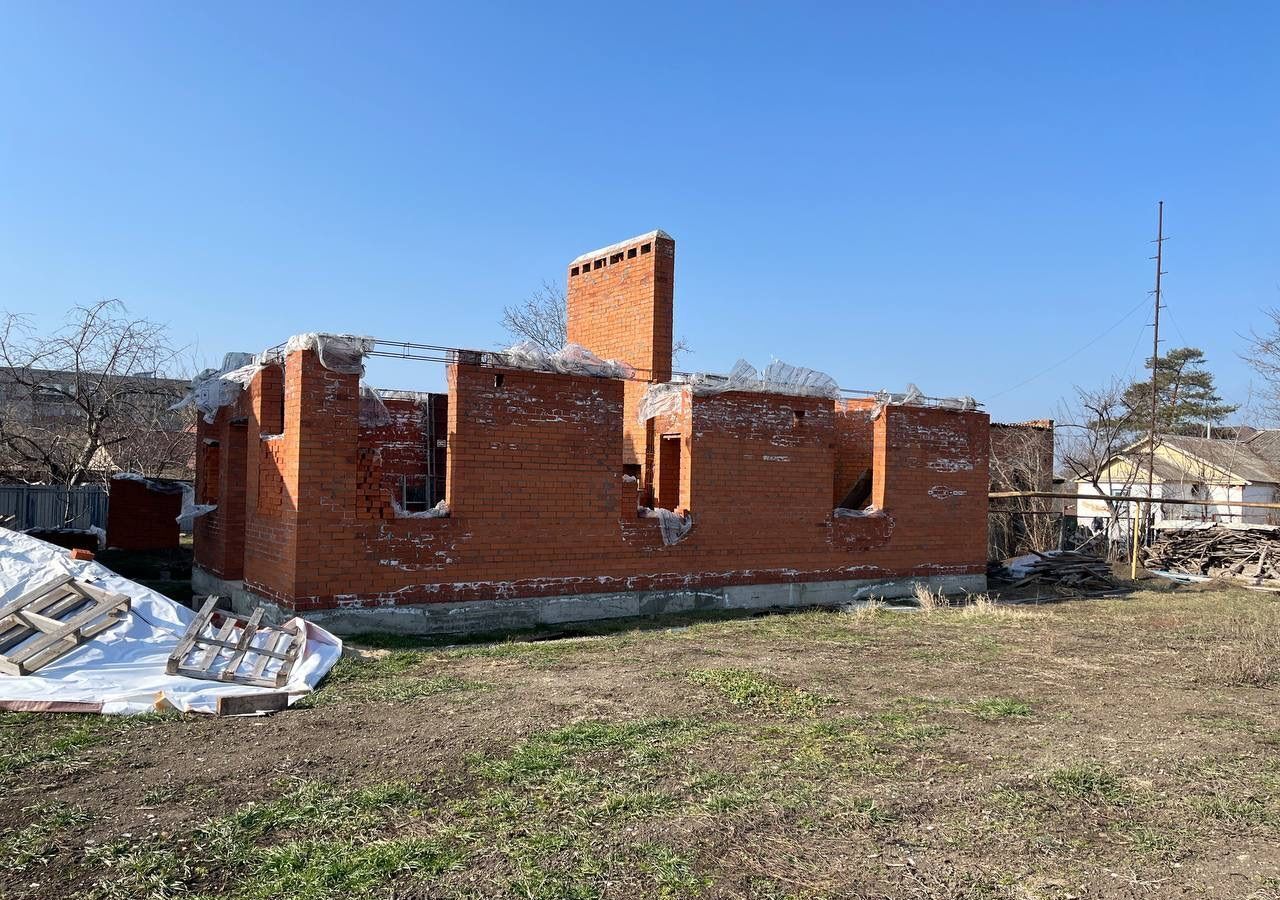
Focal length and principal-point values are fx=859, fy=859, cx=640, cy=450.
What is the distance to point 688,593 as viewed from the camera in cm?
1156

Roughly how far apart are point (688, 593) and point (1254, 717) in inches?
253

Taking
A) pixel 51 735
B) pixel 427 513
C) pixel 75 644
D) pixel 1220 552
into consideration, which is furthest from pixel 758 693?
pixel 1220 552

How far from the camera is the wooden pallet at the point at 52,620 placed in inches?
265

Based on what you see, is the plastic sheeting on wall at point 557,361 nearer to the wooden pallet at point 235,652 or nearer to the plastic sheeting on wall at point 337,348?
the plastic sheeting on wall at point 337,348

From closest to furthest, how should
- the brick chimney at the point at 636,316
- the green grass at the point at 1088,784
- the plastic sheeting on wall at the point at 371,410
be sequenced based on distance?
1. the green grass at the point at 1088,784
2. the plastic sheeting on wall at the point at 371,410
3. the brick chimney at the point at 636,316

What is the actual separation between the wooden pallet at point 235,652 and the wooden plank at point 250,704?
58cm

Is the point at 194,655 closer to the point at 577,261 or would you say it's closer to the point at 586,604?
the point at 586,604

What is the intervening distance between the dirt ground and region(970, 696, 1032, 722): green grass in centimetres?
4

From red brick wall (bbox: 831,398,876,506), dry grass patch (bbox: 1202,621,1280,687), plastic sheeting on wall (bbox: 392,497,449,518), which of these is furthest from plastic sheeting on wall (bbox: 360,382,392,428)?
dry grass patch (bbox: 1202,621,1280,687)

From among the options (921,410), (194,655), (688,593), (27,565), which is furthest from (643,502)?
(27,565)

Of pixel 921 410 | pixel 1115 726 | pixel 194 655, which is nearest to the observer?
pixel 1115 726

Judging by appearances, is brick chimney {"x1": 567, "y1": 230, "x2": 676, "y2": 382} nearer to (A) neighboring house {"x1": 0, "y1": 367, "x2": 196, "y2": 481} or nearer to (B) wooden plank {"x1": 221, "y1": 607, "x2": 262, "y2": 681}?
(B) wooden plank {"x1": 221, "y1": 607, "x2": 262, "y2": 681}

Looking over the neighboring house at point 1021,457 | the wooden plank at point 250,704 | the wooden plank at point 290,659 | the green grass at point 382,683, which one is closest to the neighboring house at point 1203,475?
the neighboring house at point 1021,457

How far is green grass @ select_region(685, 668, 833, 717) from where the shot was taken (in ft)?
21.5
